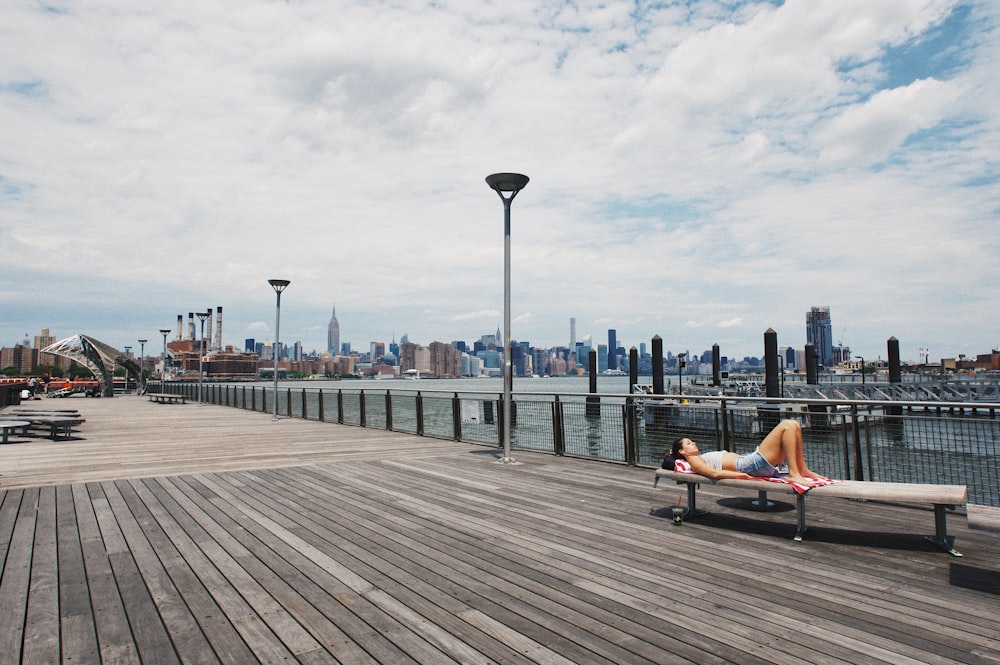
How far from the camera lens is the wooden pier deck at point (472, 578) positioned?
9.28 feet

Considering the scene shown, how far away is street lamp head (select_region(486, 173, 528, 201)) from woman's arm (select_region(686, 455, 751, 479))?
5.16m

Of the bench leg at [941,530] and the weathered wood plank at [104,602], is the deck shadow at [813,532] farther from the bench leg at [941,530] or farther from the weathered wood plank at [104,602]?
the weathered wood plank at [104,602]

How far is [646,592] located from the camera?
350 centimetres

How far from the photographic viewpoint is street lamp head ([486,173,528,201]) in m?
8.85

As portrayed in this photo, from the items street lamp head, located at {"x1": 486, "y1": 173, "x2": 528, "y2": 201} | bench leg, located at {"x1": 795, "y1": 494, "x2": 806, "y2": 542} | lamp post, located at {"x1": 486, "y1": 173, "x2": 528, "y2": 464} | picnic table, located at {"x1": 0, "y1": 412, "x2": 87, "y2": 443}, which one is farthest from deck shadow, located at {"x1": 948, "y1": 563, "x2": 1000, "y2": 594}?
picnic table, located at {"x1": 0, "y1": 412, "x2": 87, "y2": 443}

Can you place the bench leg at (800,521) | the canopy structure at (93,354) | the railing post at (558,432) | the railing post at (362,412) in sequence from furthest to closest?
the canopy structure at (93,354), the railing post at (362,412), the railing post at (558,432), the bench leg at (800,521)

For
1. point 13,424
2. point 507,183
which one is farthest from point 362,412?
point 507,183

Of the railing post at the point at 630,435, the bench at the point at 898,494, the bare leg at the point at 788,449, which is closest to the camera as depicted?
the bench at the point at 898,494

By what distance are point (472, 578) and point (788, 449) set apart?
2684mm

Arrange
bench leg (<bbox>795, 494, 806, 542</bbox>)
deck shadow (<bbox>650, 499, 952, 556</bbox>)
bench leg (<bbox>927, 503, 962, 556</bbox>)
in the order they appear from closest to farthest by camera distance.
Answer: bench leg (<bbox>927, 503, 962, 556</bbox>) < deck shadow (<bbox>650, 499, 952, 556</bbox>) < bench leg (<bbox>795, 494, 806, 542</bbox>)

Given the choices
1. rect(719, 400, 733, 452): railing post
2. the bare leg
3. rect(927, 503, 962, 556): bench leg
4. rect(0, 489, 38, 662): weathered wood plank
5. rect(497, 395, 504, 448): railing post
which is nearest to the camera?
rect(0, 489, 38, 662): weathered wood plank

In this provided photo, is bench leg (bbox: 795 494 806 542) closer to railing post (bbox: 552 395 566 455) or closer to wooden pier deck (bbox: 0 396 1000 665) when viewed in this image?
wooden pier deck (bbox: 0 396 1000 665)

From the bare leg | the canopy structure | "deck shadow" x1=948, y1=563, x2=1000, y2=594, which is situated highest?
the canopy structure

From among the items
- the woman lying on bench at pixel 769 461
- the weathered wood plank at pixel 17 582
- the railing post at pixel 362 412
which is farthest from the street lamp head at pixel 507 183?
the railing post at pixel 362 412
